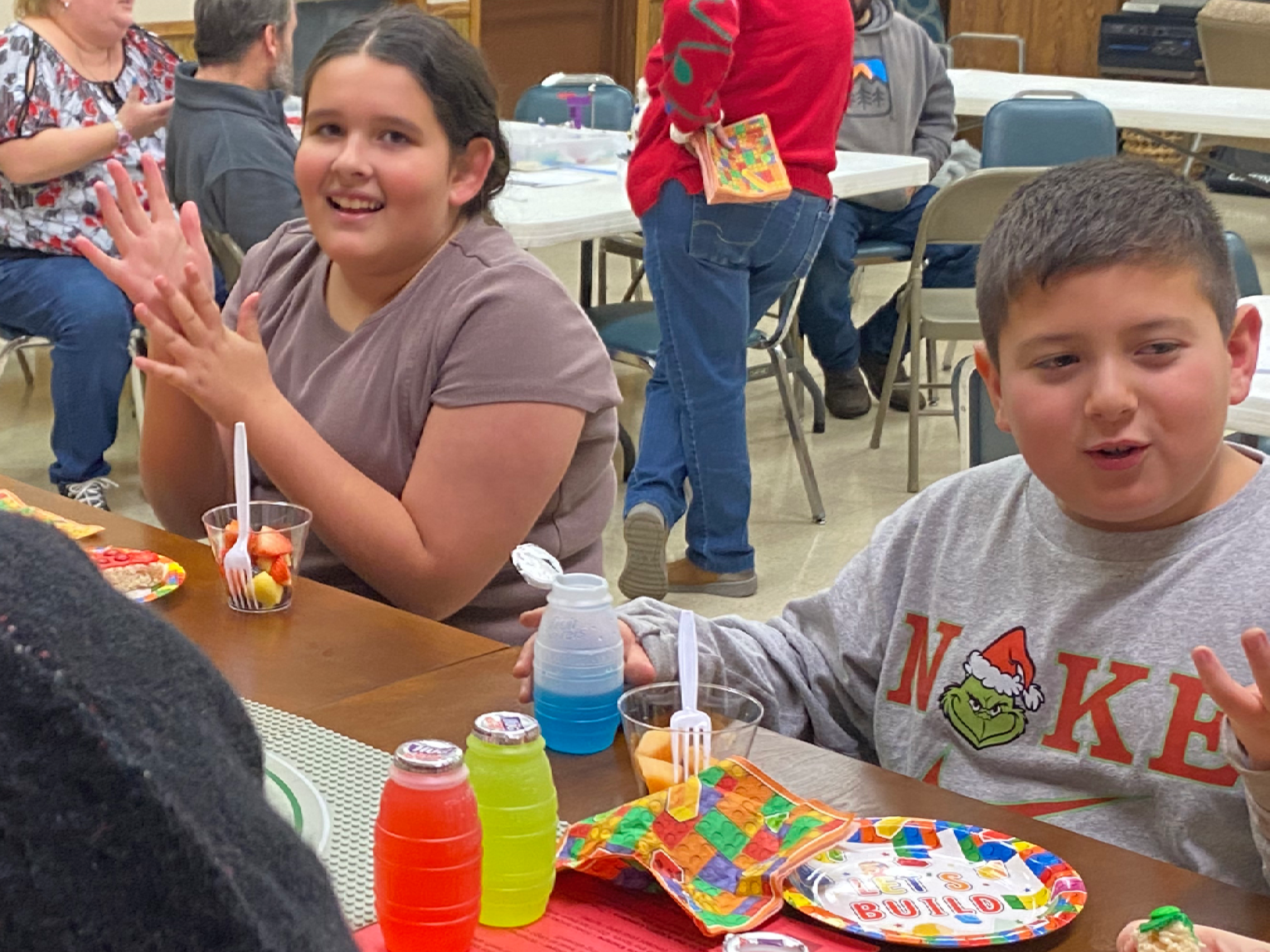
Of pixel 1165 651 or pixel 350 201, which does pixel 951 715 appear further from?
pixel 350 201

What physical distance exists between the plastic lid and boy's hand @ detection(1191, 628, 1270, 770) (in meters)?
0.54

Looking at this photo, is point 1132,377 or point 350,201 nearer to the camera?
point 1132,377

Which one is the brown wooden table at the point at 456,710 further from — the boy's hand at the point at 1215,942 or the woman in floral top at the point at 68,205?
the woman in floral top at the point at 68,205

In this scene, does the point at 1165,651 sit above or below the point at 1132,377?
below

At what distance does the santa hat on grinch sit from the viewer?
4.27ft

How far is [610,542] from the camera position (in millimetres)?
4055

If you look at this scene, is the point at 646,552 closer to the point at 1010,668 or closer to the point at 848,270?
the point at 848,270

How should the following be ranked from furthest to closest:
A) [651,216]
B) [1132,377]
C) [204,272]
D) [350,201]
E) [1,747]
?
[651,216], [350,201], [204,272], [1132,377], [1,747]

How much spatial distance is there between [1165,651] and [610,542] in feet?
9.34

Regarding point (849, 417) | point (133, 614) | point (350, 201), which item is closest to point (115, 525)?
point (350, 201)

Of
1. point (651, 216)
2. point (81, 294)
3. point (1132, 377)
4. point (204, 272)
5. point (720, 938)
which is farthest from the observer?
point (81, 294)

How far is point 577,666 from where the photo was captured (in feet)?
4.04

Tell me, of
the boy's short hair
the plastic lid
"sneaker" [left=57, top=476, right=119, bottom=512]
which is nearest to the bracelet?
"sneaker" [left=57, top=476, right=119, bottom=512]

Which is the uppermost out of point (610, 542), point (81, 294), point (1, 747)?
point (1, 747)
